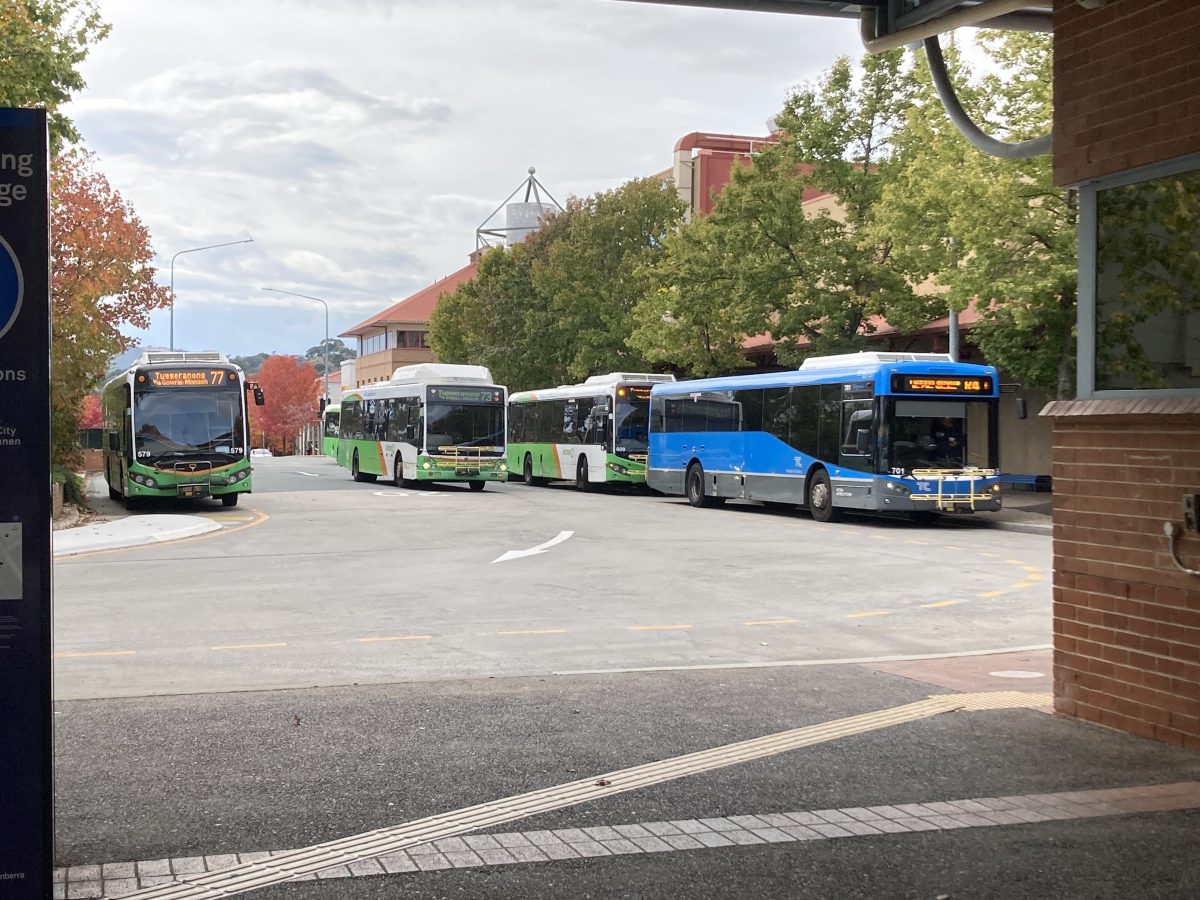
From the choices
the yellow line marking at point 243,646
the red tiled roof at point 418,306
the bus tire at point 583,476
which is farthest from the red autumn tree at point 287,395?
the yellow line marking at point 243,646

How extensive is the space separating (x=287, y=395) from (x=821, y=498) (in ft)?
301

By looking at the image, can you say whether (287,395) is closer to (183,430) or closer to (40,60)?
(183,430)

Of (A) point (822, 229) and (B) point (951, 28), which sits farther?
(A) point (822, 229)

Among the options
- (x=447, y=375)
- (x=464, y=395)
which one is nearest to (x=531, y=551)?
(x=464, y=395)

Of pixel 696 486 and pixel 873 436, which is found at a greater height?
pixel 873 436

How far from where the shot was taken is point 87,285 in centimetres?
2784

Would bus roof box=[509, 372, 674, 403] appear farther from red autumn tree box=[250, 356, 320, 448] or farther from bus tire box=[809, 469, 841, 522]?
red autumn tree box=[250, 356, 320, 448]

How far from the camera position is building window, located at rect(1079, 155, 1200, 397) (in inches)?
261

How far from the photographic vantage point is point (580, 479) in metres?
38.2

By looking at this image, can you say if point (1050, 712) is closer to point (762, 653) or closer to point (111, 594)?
point (762, 653)

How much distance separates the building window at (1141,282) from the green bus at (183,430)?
22.1 meters

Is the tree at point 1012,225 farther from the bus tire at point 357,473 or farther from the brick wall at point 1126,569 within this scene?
the bus tire at point 357,473

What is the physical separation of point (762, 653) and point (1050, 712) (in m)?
2.92

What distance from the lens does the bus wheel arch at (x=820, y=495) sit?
2542 centimetres
